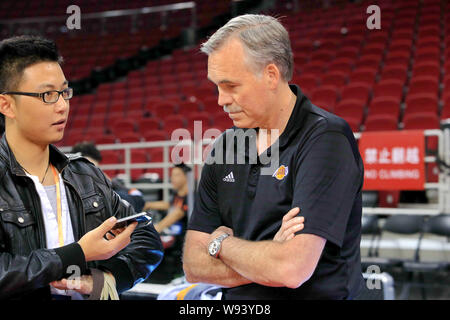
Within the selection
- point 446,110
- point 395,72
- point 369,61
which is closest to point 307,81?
point 369,61

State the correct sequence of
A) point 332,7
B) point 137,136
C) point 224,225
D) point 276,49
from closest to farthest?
1. point 276,49
2. point 224,225
3. point 137,136
4. point 332,7

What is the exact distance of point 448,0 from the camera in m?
10.0

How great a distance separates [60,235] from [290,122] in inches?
30.6

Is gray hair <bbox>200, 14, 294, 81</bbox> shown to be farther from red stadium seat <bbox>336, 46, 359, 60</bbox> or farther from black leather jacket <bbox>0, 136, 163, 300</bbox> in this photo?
red stadium seat <bbox>336, 46, 359, 60</bbox>

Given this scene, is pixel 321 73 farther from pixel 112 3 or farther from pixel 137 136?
pixel 112 3

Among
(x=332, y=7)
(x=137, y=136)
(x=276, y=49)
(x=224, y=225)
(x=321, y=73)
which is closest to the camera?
(x=276, y=49)

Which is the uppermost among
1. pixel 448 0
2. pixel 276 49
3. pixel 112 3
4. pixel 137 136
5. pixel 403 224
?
pixel 112 3

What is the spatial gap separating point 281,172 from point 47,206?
2.33 ft

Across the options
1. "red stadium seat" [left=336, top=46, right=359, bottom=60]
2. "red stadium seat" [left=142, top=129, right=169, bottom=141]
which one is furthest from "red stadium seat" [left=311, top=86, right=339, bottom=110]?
"red stadium seat" [left=142, top=129, right=169, bottom=141]

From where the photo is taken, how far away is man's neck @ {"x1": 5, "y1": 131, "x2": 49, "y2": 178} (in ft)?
5.06

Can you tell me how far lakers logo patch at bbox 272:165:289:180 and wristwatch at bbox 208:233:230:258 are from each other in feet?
0.79

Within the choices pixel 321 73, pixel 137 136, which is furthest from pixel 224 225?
pixel 321 73

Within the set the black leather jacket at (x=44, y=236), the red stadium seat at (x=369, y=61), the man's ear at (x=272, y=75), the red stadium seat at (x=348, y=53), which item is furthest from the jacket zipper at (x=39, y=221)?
the red stadium seat at (x=348, y=53)

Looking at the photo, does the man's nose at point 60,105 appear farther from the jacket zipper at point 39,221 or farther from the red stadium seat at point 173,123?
the red stadium seat at point 173,123
